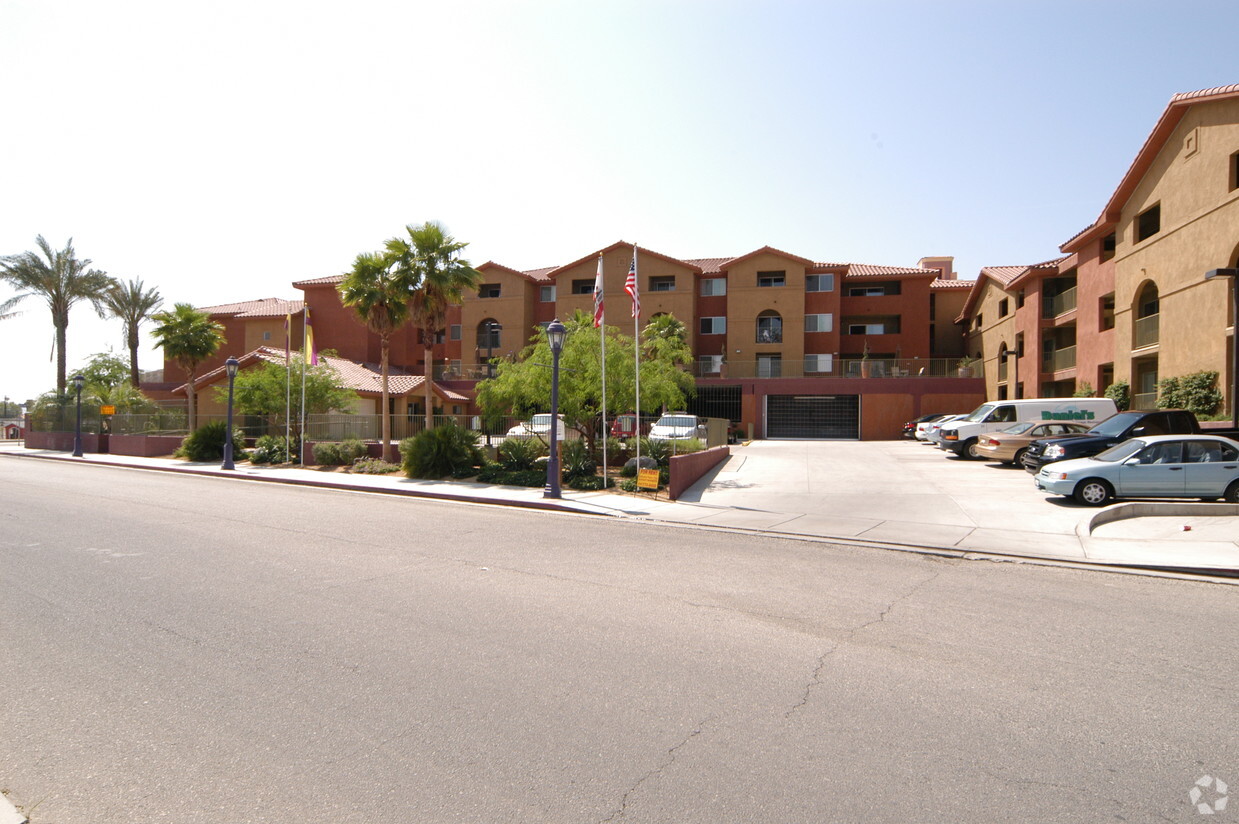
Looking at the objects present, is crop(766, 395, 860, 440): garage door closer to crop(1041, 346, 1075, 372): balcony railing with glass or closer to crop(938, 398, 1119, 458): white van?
crop(1041, 346, 1075, 372): balcony railing with glass

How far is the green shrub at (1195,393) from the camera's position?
23.5 m

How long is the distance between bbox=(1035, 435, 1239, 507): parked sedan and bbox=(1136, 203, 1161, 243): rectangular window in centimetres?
1823

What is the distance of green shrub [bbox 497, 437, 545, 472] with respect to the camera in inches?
845

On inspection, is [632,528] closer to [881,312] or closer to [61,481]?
[61,481]

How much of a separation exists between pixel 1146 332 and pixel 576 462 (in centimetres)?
2276

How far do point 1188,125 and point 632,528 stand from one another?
84.8ft

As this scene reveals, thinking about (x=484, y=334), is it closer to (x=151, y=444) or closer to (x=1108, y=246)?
(x=151, y=444)

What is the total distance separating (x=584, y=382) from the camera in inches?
839

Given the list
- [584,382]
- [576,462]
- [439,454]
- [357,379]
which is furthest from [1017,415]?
[357,379]

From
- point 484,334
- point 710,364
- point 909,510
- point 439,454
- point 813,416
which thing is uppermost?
point 484,334

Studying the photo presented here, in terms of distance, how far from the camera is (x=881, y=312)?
48844 mm

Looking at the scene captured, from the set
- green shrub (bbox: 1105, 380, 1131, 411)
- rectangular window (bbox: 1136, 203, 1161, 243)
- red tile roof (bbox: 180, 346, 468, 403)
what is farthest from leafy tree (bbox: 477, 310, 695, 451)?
rectangular window (bbox: 1136, 203, 1161, 243)

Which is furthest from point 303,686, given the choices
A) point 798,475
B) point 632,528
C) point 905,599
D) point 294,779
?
point 798,475

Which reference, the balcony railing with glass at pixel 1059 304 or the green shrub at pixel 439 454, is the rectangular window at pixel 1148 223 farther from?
the green shrub at pixel 439 454
